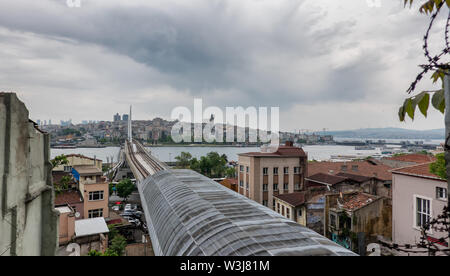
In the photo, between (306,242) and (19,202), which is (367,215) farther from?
(19,202)

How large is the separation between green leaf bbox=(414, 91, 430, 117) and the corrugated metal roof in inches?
188

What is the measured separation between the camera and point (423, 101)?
48.0 inches

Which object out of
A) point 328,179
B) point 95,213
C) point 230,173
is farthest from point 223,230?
point 230,173

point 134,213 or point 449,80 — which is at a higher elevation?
point 449,80

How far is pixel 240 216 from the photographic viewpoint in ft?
25.2

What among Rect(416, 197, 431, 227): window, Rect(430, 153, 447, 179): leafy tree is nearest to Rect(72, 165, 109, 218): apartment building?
Rect(416, 197, 431, 227): window

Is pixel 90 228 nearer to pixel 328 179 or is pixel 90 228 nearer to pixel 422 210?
pixel 328 179

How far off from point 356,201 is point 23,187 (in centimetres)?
1270

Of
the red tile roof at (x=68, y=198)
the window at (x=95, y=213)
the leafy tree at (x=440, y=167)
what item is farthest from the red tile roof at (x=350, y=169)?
the red tile roof at (x=68, y=198)

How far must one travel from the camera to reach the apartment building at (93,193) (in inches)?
682
